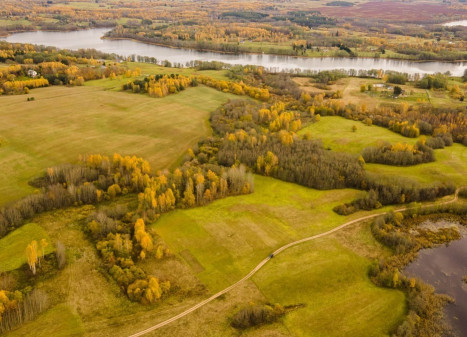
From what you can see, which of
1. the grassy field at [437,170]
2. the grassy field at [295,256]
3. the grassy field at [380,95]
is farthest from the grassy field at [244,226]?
the grassy field at [380,95]

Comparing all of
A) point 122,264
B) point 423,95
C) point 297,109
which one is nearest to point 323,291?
point 122,264

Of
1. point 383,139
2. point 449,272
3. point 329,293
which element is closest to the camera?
point 329,293

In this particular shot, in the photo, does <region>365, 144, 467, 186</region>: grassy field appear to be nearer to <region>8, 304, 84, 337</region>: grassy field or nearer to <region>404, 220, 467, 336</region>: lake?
<region>404, 220, 467, 336</region>: lake

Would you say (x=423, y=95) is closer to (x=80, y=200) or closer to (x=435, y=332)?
(x=435, y=332)

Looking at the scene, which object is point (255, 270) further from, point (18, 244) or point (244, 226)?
point (18, 244)

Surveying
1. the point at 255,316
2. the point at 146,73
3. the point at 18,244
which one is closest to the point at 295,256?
the point at 255,316

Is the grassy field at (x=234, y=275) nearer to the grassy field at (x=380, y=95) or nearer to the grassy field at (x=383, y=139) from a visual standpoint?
the grassy field at (x=383, y=139)
